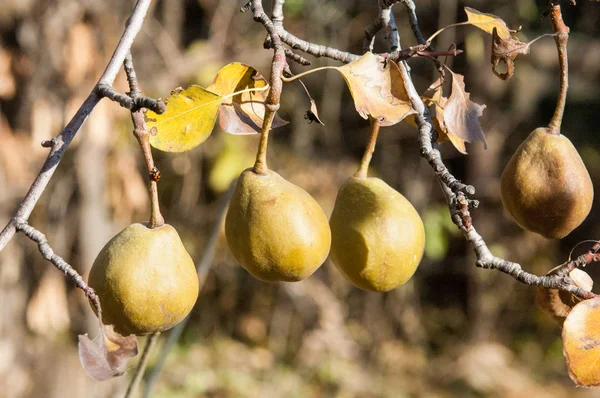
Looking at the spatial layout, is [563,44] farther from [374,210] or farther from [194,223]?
[194,223]

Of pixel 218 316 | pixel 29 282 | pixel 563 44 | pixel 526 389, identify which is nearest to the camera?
pixel 563 44

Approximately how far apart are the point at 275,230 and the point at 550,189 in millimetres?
338

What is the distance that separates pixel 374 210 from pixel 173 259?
0.24 metres

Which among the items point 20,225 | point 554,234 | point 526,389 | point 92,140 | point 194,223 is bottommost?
point 526,389

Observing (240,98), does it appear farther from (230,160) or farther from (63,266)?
(230,160)

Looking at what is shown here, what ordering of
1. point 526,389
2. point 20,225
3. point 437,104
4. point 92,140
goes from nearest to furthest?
point 20,225
point 437,104
point 92,140
point 526,389

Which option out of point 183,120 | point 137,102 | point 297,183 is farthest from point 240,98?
point 297,183

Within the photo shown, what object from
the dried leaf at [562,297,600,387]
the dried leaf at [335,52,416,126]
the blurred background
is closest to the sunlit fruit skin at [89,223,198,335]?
the dried leaf at [335,52,416,126]

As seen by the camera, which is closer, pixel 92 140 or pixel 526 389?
pixel 92 140

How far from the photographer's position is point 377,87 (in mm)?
764

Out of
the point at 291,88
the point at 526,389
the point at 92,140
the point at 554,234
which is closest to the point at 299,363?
the point at 526,389

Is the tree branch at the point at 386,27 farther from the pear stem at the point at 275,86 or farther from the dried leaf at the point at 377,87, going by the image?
the pear stem at the point at 275,86

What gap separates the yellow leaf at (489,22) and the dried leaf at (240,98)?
25 centimetres

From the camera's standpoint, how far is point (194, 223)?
12.9 ft
